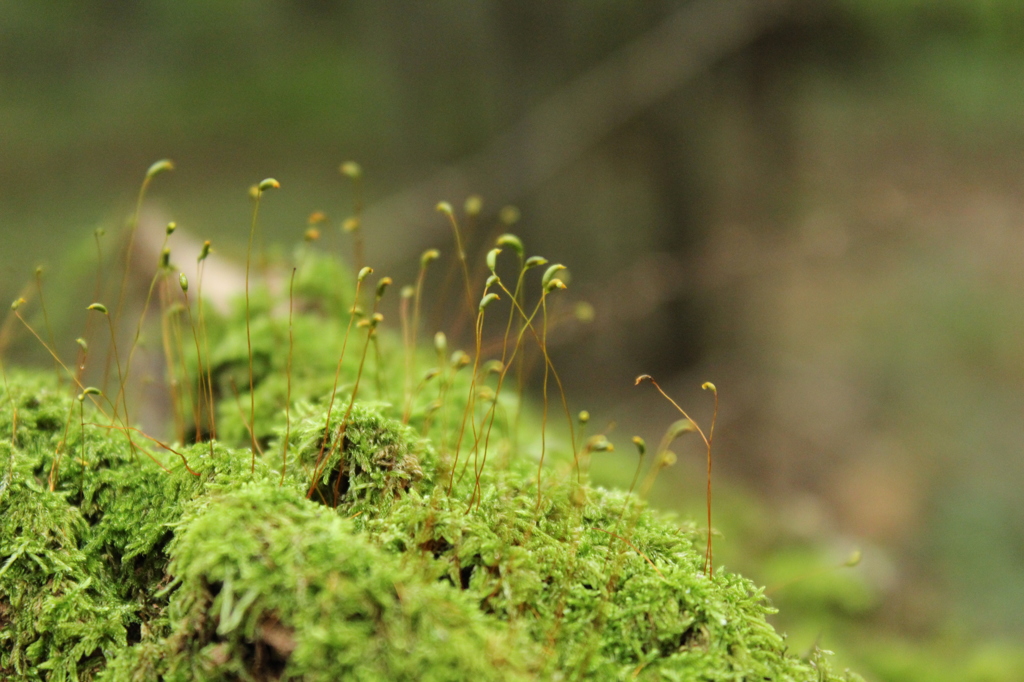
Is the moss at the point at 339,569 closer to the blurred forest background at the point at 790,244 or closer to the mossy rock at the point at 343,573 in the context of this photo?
the mossy rock at the point at 343,573

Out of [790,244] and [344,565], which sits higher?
[790,244]

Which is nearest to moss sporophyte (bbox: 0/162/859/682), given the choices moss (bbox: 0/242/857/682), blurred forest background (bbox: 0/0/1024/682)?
moss (bbox: 0/242/857/682)

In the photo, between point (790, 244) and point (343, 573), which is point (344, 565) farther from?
point (790, 244)

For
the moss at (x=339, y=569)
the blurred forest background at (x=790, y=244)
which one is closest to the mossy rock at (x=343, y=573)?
the moss at (x=339, y=569)

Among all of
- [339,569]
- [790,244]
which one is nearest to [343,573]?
[339,569]

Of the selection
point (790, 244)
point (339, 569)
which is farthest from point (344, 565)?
point (790, 244)

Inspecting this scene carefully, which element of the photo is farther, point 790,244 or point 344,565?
point 790,244

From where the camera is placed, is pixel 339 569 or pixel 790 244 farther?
pixel 790 244
